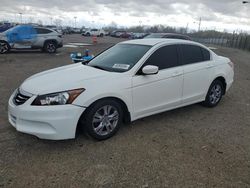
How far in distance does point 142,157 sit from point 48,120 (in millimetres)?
1431

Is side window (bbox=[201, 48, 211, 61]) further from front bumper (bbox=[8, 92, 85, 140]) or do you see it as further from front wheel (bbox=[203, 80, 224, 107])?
front bumper (bbox=[8, 92, 85, 140])

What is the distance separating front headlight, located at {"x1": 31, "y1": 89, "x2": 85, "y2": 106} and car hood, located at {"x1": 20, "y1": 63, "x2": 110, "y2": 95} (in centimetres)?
7

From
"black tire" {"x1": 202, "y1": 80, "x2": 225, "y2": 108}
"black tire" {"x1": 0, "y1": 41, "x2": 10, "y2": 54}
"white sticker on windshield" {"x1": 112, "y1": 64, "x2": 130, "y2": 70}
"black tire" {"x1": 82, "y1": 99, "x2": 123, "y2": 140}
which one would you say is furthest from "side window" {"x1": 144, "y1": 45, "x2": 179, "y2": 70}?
"black tire" {"x1": 0, "y1": 41, "x2": 10, "y2": 54}

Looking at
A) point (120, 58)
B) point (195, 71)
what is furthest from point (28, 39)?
point (195, 71)

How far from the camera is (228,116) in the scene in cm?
531

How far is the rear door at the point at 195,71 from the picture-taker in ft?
16.3

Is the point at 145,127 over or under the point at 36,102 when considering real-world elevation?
under

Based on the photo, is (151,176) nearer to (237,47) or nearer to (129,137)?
(129,137)

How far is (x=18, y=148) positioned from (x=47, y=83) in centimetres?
106

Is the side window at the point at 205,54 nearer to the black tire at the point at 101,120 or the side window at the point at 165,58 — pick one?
the side window at the point at 165,58

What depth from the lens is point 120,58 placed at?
4.60 m

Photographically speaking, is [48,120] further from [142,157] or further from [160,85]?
[160,85]

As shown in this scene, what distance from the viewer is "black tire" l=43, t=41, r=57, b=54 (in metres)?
15.6

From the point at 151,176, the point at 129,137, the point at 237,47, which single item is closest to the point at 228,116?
the point at 129,137
